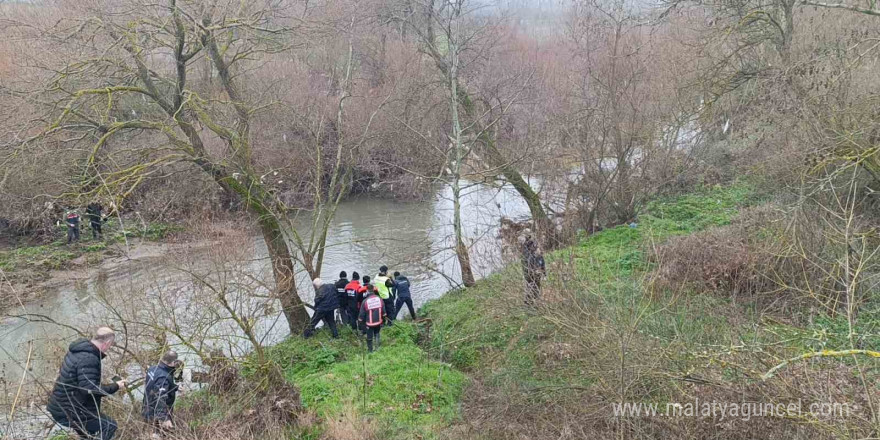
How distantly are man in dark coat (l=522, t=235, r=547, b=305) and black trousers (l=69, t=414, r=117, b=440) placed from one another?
18.2 ft

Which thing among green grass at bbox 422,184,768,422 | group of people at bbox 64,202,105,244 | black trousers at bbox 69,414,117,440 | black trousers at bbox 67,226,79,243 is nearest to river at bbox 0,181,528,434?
green grass at bbox 422,184,768,422

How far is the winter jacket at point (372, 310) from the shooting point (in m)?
11.0

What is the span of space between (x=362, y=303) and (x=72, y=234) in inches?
530

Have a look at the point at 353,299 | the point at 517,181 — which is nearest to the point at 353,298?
the point at 353,299

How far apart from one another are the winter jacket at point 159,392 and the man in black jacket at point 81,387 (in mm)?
444

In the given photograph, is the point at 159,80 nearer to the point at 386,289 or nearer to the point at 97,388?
the point at 386,289

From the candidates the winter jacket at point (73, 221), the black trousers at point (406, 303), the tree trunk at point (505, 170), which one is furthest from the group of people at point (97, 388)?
the winter jacket at point (73, 221)

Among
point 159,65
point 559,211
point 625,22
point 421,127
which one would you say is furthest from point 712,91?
point 159,65

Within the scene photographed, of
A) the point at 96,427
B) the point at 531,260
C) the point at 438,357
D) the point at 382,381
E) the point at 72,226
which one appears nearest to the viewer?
the point at 96,427

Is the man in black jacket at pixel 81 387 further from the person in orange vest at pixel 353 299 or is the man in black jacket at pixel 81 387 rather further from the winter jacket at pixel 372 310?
the person in orange vest at pixel 353 299

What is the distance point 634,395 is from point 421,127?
12353 mm

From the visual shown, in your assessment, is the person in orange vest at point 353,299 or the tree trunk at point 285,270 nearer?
the tree trunk at point 285,270

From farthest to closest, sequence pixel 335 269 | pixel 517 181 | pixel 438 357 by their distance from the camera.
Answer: pixel 335 269
pixel 517 181
pixel 438 357

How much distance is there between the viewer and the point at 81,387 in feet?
21.3
